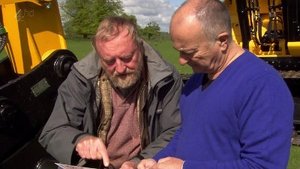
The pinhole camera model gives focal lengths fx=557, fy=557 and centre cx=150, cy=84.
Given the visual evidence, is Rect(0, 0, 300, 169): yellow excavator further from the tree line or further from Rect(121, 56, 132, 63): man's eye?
the tree line

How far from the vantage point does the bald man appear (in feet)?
7.39

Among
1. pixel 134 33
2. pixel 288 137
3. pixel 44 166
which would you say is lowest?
pixel 44 166

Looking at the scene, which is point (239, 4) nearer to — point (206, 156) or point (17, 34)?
point (17, 34)

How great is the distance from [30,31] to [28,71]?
0.42 meters

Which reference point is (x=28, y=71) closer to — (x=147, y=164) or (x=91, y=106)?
(x=91, y=106)

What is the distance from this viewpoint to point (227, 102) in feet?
7.81

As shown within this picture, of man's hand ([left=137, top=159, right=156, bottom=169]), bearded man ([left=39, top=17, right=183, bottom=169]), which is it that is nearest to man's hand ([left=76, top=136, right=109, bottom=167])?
bearded man ([left=39, top=17, right=183, bottom=169])

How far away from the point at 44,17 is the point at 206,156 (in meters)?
3.18

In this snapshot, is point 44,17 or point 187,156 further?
point 44,17

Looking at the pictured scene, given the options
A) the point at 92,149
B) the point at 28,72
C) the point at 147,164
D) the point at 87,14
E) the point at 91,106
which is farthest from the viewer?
the point at 87,14

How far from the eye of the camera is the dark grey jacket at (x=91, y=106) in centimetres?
356

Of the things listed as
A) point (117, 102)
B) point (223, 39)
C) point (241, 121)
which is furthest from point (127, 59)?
point (241, 121)

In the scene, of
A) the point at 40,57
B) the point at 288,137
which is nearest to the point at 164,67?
the point at 288,137

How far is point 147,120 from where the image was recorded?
3719 mm
